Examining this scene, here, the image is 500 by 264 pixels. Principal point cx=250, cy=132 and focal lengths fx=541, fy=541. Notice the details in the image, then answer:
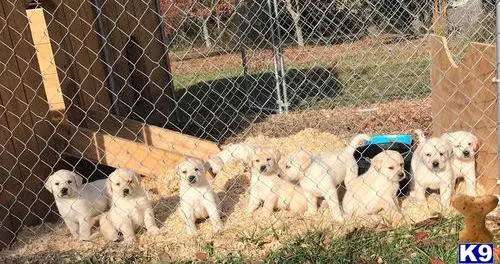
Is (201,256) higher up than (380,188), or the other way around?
(380,188)

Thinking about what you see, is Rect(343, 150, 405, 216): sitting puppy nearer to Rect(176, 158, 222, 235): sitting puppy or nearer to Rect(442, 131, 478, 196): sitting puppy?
Rect(442, 131, 478, 196): sitting puppy

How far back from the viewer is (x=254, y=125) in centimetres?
626

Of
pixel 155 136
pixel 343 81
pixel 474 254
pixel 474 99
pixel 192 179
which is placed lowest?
pixel 192 179

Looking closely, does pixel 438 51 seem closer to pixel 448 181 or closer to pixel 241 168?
pixel 448 181

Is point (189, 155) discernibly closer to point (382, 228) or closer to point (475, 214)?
point (382, 228)

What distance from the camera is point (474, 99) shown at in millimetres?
3338

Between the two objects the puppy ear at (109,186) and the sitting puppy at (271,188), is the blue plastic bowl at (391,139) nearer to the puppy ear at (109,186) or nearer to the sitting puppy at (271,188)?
the sitting puppy at (271,188)

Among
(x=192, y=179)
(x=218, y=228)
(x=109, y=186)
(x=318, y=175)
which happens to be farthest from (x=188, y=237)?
(x=318, y=175)

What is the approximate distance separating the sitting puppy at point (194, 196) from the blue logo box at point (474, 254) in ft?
6.72

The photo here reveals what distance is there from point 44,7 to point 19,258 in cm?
204

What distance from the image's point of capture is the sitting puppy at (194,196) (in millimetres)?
3197

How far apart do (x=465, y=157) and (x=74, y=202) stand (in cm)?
237

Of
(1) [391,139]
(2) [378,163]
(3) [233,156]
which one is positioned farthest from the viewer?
(1) [391,139]

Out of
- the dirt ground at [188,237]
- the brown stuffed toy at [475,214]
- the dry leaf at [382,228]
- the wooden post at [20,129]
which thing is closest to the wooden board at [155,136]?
the dirt ground at [188,237]
